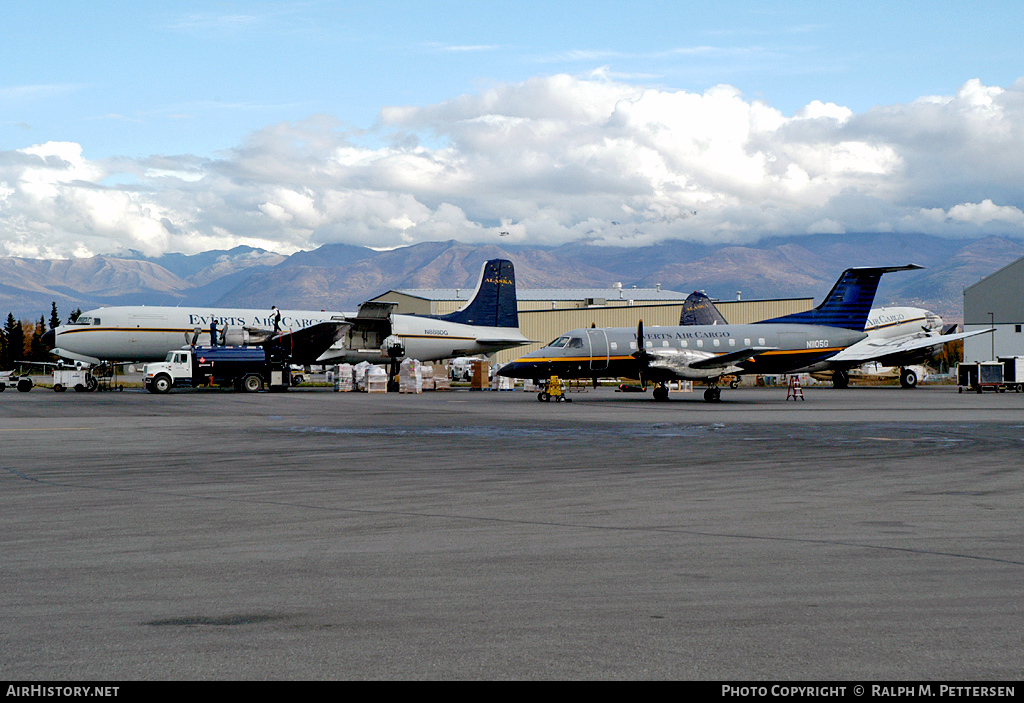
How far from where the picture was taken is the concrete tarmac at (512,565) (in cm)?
481

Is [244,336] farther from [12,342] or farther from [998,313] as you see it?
[12,342]

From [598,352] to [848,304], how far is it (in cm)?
1395

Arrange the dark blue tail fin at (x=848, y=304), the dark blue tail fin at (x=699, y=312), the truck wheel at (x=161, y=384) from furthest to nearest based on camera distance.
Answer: the dark blue tail fin at (x=699, y=312) → the truck wheel at (x=161, y=384) → the dark blue tail fin at (x=848, y=304)

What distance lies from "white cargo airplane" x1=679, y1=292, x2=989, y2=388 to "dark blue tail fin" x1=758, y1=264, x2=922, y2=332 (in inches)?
289

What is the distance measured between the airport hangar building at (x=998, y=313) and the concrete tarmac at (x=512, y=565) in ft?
234

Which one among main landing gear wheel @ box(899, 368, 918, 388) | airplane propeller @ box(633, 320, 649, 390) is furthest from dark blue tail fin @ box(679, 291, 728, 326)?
airplane propeller @ box(633, 320, 649, 390)

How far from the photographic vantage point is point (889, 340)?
67375mm

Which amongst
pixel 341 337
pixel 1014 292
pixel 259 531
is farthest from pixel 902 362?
pixel 259 531

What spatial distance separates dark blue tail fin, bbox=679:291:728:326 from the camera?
61719 millimetres

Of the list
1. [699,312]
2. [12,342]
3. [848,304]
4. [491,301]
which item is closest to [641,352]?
[848,304]

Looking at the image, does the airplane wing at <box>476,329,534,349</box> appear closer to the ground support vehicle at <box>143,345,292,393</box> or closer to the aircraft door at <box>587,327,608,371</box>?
the ground support vehicle at <box>143,345,292,393</box>

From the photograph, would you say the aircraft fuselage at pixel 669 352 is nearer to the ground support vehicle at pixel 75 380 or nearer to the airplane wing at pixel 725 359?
the airplane wing at pixel 725 359

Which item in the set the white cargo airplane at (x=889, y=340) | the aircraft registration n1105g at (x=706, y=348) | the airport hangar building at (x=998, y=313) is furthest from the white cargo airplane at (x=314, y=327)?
the airport hangar building at (x=998, y=313)
